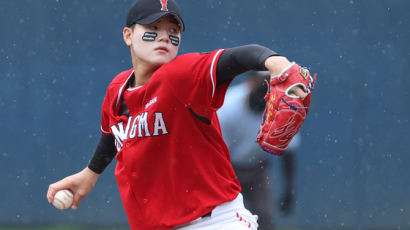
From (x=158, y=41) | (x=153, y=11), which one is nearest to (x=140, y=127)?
(x=158, y=41)

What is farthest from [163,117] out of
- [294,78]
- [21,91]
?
[21,91]

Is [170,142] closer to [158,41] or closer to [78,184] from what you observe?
[158,41]

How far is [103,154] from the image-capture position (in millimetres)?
2941

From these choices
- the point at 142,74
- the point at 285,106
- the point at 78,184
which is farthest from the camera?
the point at 78,184

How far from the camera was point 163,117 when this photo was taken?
2215mm

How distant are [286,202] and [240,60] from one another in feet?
11.4

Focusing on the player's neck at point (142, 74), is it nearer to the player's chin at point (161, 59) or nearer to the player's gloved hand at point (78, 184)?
the player's chin at point (161, 59)

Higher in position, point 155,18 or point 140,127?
point 155,18

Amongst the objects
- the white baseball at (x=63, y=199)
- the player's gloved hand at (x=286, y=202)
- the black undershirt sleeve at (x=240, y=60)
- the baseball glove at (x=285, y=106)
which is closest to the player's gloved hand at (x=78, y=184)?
the white baseball at (x=63, y=199)

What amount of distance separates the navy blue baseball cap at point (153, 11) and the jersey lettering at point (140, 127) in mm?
420

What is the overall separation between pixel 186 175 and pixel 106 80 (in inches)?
135

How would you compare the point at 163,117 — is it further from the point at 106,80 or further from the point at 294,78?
the point at 106,80

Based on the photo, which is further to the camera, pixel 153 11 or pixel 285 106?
pixel 153 11

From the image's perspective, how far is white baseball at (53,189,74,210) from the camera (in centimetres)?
273
